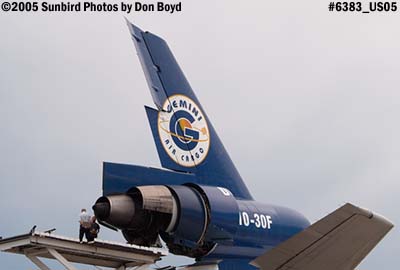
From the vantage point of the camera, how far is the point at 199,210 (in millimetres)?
19969

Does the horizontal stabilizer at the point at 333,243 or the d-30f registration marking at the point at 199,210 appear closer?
the horizontal stabilizer at the point at 333,243

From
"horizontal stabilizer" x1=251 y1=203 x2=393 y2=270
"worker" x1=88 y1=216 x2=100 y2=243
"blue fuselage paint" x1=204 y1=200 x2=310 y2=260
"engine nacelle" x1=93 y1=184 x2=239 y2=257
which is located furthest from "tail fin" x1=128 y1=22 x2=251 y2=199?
"horizontal stabilizer" x1=251 y1=203 x2=393 y2=270

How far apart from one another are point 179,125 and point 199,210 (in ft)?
10.6

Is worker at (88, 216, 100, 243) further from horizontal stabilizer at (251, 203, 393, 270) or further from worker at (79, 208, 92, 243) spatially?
horizontal stabilizer at (251, 203, 393, 270)

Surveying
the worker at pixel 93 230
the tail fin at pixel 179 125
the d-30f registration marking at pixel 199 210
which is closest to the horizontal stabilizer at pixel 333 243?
the d-30f registration marking at pixel 199 210

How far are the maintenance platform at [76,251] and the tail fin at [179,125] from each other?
8.27 feet

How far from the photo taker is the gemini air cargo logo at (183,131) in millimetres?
22188

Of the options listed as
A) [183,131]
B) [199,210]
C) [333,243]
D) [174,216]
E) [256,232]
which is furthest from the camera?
[183,131]

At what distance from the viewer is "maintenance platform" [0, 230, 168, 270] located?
19406 mm

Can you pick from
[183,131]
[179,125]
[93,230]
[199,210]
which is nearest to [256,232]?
[199,210]

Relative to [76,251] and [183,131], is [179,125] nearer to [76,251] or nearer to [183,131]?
[183,131]

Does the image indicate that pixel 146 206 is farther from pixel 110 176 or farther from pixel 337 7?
pixel 337 7

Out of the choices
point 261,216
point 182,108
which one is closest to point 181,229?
point 261,216

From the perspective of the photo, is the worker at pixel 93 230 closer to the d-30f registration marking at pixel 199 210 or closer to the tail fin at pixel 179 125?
the d-30f registration marking at pixel 199 210
